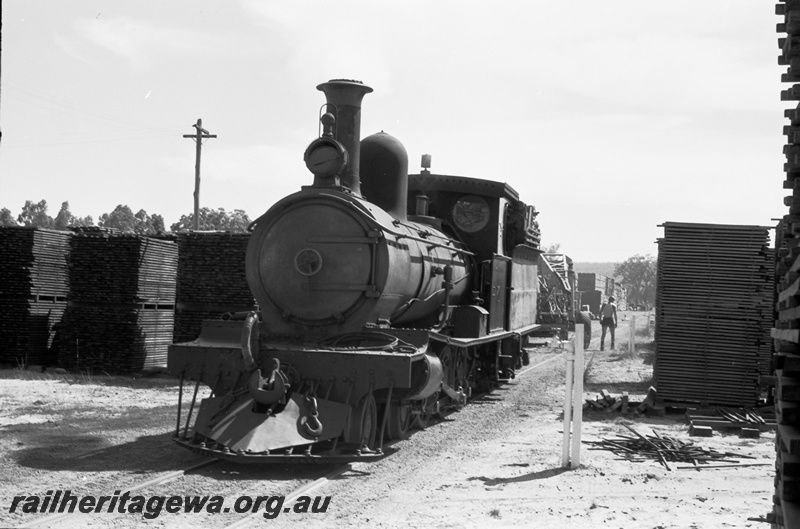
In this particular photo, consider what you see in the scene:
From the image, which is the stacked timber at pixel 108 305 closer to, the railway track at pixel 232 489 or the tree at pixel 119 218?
the railway track at pixel 232 489

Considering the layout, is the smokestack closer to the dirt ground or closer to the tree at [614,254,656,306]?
the dirt ground

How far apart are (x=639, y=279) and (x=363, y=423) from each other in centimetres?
9302

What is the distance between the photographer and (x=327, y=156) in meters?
9.18

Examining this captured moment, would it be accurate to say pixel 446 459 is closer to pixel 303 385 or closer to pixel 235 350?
pixel 303 385

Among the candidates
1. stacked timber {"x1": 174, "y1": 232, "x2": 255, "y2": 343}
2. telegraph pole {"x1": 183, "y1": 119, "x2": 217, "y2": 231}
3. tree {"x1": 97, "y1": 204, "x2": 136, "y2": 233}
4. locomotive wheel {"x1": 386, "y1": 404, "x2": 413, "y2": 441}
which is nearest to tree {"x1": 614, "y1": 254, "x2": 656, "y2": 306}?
tree {"x1": 97, "y1": 204, "x2": 136, "y2": 233}

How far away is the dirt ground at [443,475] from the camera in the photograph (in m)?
6.34

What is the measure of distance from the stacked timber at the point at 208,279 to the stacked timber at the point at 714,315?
7.46 meters

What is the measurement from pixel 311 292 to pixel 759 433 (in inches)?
232

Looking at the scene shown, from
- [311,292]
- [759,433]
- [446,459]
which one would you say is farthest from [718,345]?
[311,292]

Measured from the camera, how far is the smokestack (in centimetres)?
959

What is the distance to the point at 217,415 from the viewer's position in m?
7.98

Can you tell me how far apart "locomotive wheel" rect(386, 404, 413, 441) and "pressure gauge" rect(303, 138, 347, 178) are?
2593 mm

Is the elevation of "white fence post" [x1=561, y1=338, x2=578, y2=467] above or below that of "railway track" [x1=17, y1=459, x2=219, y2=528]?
above

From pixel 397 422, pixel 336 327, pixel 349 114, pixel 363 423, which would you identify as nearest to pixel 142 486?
pixel 363 423
